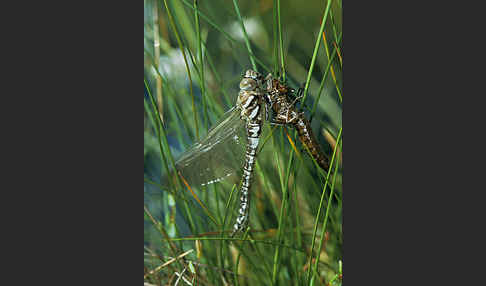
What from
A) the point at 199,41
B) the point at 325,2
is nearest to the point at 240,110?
the point at 199,41

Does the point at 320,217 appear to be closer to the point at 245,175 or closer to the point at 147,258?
the point at 245,175

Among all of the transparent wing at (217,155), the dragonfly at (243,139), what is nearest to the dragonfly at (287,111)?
the dragonfly at (243,139)

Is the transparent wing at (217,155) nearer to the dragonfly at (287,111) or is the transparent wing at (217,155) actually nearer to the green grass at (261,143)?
the green grass at (261,143)

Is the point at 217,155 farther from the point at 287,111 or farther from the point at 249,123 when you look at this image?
the point at 287,111

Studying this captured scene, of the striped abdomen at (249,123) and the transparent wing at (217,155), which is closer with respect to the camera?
the striped abdomen at (249,123)

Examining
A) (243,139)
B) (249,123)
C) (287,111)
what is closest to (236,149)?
(243,139)
